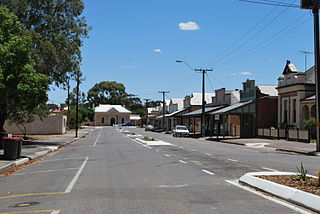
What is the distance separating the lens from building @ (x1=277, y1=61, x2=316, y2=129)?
37375 millimetres

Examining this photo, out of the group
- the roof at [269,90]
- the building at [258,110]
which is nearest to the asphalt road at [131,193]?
the building at [258,110]

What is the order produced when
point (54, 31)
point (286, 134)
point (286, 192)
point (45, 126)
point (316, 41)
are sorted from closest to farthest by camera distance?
point (286, 192) < point (316, 41) < point (54, 31) < point (286, 134) < point (45, 126)

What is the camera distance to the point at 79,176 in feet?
40.5

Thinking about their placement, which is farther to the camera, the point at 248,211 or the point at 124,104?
the point at 124,104

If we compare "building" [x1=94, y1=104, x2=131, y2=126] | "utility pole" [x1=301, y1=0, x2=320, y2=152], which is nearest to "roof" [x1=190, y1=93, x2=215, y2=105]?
"utility pole" [x1=301, y1=0, x2=320, y2=152]

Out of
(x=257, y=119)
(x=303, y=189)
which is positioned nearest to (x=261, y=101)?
(x=257, y=119)

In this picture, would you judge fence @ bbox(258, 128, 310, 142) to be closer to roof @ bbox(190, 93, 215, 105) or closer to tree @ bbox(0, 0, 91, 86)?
tree @ bbox(0, 0, 91, 86)

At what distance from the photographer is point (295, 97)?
3834 cm

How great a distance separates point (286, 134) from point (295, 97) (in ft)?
13.1

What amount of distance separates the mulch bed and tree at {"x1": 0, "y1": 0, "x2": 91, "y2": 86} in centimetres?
2228

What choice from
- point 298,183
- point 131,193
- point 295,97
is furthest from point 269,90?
point 131,193

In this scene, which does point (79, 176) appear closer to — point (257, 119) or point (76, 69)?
point (76, 69)

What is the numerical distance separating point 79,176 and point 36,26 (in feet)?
71.2

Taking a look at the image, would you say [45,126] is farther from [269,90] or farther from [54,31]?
[269,90]
